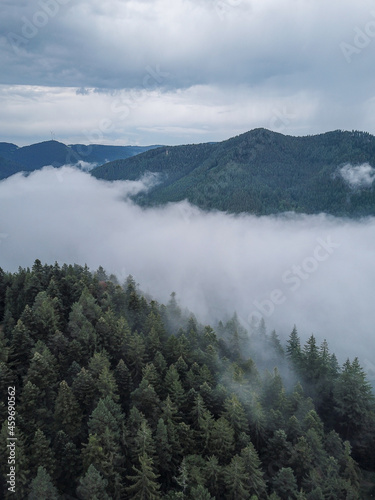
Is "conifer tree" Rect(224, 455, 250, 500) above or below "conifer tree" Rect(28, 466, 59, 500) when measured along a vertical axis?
below

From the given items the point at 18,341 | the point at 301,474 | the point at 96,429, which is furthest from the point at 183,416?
the point at 18,341

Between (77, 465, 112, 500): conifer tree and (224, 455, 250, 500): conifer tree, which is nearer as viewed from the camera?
(77, 465, 112, 500): conifer tree

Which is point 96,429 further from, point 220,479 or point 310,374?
point 310,374

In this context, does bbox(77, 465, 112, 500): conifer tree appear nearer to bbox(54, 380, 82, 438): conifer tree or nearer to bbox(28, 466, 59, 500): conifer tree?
bbox(28, 466, 59, 500): conifer tree

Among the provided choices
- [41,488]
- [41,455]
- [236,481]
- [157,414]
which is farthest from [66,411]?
[236,481]

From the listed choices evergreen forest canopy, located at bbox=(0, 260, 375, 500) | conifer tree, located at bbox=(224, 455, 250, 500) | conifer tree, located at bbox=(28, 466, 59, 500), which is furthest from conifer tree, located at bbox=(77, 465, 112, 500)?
conifer tree, located at bbox=(224, 455, 250, 500)

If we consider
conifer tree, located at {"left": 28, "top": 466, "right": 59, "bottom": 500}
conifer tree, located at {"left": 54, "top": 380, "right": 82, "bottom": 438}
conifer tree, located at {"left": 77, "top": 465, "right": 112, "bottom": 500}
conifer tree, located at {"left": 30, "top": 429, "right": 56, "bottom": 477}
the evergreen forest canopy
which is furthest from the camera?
conifer tree, located at {"left": 54, "top": 380, "right": 82, "bottom": 438}

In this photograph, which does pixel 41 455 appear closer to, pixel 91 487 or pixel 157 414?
pixel 91 487

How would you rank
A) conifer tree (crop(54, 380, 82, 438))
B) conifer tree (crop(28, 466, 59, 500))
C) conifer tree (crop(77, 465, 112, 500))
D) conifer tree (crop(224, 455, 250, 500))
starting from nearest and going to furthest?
conifer tree (crop(28, 466, 59, 500))
conifer tree (crop(77, 465, 112, 500))
conifer tree (crop(224, 455, 250, 500))
conifer tree (crop(54, 380, 82, 438))

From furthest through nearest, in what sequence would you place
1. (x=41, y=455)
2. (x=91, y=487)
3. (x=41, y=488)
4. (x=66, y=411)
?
(x=66, y=411) < (x=41, y=455) < (x=91, y=487) < (x=41, y=488)
